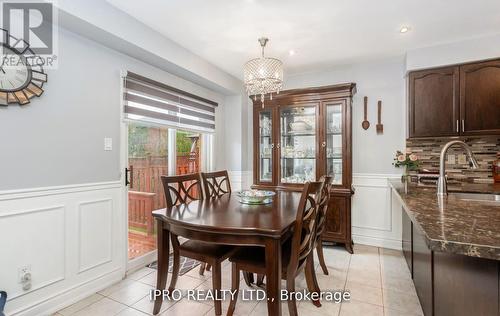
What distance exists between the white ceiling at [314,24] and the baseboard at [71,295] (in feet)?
7.47

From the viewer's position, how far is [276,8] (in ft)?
6.72

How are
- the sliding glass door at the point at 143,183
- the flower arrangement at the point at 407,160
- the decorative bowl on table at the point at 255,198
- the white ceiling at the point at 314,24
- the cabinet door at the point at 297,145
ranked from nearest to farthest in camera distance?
the white ceiling at the point at 314,24, the decorative bowl on table at the point at 255,198, the sliding glass door at the point at 143,183, the flower arrangement at the point at 407,160, the cabinet door at the point at 297,145

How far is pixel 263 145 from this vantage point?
3.62 metres

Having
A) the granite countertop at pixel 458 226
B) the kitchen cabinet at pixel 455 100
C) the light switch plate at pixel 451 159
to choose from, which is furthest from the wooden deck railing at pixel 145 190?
the light switch plate at pixel 451 159

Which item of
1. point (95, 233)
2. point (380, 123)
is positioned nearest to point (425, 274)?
point (380, 123)

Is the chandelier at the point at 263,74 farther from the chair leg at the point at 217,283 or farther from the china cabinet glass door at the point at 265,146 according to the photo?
the chair leg at the point at 217,283

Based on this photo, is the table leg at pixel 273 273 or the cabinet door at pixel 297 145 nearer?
the table leg at pixel 273 273

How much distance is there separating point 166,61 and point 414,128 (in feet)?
9.16

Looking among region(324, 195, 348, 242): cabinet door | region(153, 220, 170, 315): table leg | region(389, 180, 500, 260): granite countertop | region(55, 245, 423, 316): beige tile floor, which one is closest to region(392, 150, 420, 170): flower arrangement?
region(324, 195, 348, 242): cabinet door

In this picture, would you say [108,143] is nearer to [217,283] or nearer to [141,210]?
Answer: [141,210]

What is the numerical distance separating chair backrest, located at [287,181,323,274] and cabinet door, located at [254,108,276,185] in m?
1.77

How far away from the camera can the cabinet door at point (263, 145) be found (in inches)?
139

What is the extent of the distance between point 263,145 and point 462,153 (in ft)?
7.68

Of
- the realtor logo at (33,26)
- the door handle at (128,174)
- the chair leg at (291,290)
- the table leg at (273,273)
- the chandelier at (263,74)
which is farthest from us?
the door handle at (128,174)
